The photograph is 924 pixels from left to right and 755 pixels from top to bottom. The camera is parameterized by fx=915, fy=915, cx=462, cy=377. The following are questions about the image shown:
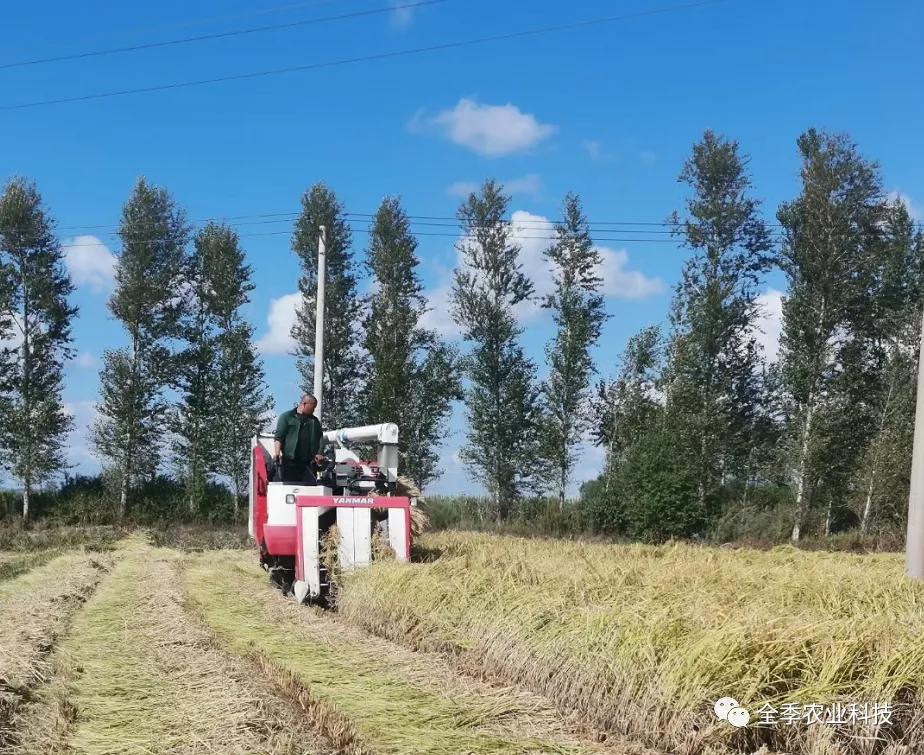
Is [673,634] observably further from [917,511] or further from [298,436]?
[298,436]

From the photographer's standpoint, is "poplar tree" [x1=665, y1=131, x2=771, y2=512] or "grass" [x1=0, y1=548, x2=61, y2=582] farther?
"poplar tree" [x1=665, y1=131, x2=771, y2=512]

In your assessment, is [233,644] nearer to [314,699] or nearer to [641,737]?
[314,699]

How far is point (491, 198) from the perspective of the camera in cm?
3231

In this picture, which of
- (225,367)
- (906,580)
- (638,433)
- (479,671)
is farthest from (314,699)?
(225,367)

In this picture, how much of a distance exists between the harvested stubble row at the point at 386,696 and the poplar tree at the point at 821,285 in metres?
23.0

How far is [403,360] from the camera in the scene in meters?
31.4

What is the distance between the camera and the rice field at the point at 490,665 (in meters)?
4.89

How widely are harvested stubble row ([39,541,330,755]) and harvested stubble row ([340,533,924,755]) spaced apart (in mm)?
1665

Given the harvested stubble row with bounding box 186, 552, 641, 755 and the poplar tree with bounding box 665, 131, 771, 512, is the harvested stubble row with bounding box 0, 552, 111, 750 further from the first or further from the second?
the poplar tree with bounding box 665, 131, 771, 512

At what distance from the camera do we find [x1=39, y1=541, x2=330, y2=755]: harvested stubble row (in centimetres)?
487

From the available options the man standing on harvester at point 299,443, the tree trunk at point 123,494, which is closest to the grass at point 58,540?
the tree trunk at point 123,494

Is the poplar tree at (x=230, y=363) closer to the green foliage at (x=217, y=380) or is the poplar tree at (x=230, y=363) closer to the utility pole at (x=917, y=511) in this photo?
the green foliage at (x=217, y=380)

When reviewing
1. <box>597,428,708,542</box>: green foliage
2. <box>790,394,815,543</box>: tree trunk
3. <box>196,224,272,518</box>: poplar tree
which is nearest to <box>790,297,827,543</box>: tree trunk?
<box>790,394,815,543</box>: tree trunk

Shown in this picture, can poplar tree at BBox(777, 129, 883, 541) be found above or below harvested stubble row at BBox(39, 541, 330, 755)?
above
